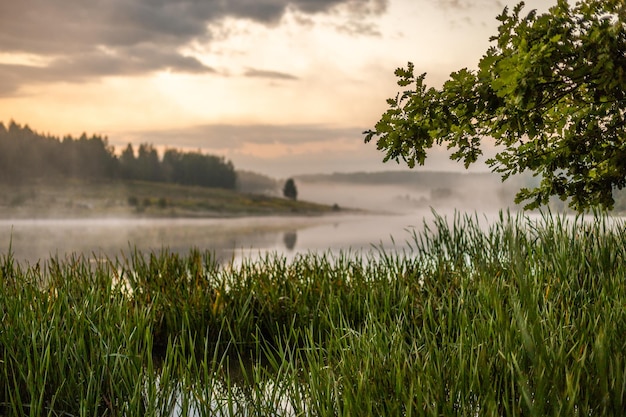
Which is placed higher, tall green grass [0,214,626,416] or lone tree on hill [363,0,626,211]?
lone tree on hill [363,0,626,211]

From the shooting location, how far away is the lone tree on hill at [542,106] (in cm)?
351

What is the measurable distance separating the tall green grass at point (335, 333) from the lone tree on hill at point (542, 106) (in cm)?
62

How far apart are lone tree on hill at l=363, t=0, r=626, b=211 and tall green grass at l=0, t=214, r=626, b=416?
618mm

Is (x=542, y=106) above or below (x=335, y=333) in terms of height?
above

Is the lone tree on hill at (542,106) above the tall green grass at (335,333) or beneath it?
above

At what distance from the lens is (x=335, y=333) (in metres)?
3.52

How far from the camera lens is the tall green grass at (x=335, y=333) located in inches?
114

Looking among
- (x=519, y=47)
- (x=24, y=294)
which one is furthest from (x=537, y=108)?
(x=24, y=294)

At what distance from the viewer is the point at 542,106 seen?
4.12 meters

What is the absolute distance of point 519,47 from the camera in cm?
357

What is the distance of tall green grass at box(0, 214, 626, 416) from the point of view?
2889 millimetres

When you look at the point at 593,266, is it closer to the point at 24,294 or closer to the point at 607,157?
the point at 607,157

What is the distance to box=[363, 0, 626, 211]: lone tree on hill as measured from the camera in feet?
11.5

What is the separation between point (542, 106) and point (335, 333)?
1962mm
